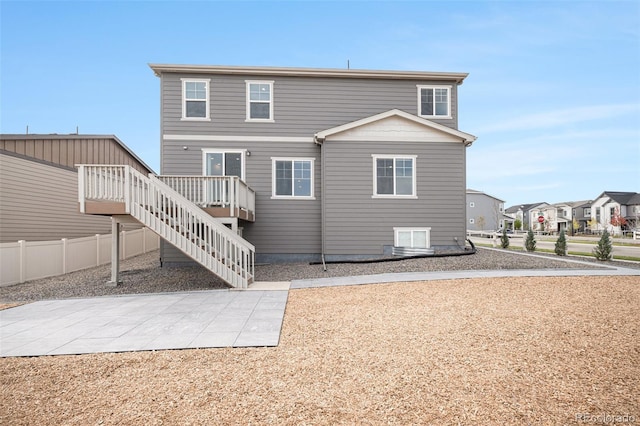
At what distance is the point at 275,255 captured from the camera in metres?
13.9

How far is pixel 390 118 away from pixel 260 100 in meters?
5.66

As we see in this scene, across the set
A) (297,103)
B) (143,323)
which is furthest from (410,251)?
(143,323)

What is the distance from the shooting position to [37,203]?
555 inches

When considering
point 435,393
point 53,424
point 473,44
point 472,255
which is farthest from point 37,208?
point 473,44

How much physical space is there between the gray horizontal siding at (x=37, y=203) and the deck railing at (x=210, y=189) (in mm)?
7448

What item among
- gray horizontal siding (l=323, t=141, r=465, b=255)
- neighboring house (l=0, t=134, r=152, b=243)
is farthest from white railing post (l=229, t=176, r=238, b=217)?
neighboring house (l=0, t=134, r=152, b=243)

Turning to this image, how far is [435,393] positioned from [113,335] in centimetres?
509

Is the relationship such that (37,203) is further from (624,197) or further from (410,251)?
(624,197)

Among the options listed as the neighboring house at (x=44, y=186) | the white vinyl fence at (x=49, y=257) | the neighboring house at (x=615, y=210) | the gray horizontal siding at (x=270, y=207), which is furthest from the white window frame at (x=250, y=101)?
the neighboring house at (x=615, y=210)

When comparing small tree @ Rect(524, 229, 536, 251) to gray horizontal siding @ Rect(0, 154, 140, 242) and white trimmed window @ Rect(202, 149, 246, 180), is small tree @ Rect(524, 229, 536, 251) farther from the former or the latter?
gray horizontal siding @ Rect(0, 154, 140, 242)

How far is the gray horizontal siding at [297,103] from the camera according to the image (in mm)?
13859

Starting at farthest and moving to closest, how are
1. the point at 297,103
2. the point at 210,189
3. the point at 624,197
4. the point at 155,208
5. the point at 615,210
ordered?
the point at 624,197
the point at 615,210
the point at 297,103
the point at 210,189
the point at 155,208

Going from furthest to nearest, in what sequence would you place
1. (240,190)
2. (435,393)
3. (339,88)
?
(339,88) < (240,190) < (435,393)

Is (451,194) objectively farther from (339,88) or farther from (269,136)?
(269,136)
